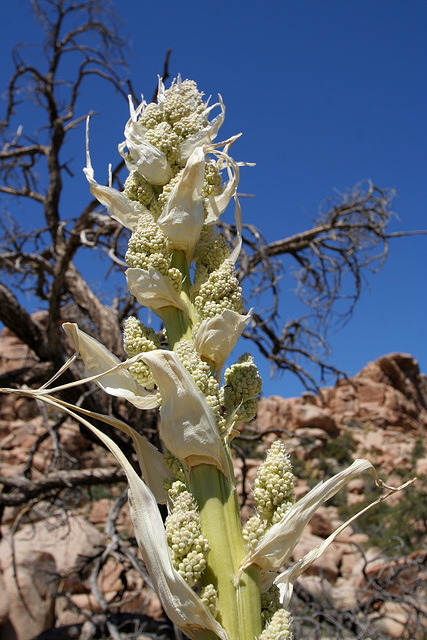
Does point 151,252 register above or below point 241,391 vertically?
above

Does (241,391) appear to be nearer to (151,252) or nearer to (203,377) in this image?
(203,377)

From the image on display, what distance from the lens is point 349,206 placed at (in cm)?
625

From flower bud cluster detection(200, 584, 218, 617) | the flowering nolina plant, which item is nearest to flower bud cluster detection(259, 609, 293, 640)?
the flowering nolina plant

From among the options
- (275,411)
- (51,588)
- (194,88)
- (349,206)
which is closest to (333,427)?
(275,411)

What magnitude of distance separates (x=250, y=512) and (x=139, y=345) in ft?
22.4

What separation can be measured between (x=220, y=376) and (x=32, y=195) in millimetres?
6229

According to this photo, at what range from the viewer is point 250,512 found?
757 cm

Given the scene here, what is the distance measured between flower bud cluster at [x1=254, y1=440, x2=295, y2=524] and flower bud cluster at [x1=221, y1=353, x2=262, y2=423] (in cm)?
13

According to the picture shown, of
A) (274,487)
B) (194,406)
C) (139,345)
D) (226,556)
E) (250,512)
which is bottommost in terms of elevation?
(226,556)

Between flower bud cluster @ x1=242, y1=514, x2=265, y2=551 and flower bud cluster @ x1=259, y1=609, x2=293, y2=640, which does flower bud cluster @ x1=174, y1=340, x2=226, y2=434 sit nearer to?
flower bud cluster @ x1=242, y1=514, x2=265, y2=551

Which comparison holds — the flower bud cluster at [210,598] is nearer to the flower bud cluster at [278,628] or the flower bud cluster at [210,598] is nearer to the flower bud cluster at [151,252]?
the flower bud cluster at [278,628]

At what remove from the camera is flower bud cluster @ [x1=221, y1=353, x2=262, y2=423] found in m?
1.30

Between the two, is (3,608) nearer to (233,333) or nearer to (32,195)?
(32,195)

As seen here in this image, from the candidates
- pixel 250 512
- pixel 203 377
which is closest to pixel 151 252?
pixel 203 377
